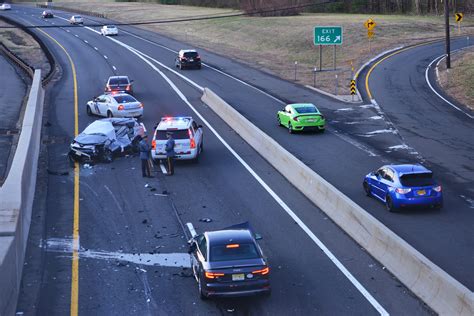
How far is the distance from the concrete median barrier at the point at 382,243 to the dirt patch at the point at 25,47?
35.5 m

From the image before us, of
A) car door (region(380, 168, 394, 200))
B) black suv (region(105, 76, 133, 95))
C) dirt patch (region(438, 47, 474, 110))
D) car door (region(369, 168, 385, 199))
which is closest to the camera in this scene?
car door (region(380, 168, 394, 200))

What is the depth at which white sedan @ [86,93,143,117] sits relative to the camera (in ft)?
127

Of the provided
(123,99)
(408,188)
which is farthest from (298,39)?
(408,188)

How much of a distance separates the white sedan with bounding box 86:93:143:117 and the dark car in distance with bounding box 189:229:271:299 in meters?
22.6

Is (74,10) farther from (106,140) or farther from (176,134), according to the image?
(176,134)

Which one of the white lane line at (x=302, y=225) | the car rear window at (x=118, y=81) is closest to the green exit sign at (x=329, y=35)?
the car rear window at (x=118, y=81)

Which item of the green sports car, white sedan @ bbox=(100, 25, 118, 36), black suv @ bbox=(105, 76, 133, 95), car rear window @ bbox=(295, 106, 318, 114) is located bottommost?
the green sports car

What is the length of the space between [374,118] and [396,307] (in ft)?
86.2

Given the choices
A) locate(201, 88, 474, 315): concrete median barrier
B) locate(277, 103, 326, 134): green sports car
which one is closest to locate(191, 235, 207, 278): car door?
locate(201, 88, 474, 315): concrete median barrier

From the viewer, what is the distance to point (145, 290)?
1723cm

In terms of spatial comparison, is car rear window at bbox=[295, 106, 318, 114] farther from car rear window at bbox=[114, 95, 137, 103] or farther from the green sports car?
car rear window at bbox=[114, 95, 137, 103]

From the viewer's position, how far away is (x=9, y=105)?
1774 inches

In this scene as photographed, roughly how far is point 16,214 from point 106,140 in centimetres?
1145

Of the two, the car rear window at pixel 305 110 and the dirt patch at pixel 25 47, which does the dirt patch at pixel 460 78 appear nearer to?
the car rear window at pixel 305 110
